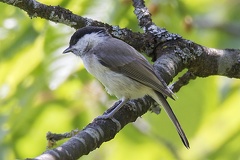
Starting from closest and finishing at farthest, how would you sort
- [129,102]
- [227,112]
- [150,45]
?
[129,102] < [150,45] < [227,112]

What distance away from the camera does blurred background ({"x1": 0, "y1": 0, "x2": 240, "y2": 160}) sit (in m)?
4.18

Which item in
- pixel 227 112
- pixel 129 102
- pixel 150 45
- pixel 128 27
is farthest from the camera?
pixel 227 112

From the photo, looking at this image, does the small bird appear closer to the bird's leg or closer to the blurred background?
→ the bird's leg

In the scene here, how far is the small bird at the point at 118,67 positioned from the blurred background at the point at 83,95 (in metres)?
0.10

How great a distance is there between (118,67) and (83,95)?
0.75 m

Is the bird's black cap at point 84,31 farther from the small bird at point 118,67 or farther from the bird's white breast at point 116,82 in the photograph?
the bird's white breast at point 116,82

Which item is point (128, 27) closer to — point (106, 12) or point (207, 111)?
point (106, 12)

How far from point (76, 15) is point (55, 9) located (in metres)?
0.16

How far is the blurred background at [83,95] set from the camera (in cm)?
418

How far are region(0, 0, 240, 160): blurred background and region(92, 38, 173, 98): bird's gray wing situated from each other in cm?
16

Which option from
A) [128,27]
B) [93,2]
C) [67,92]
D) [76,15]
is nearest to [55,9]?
[76,15]

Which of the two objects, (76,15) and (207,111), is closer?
(76,15)

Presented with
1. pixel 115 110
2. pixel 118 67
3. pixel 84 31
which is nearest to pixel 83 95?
pixel 118 67

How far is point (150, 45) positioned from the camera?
13.4 feet
